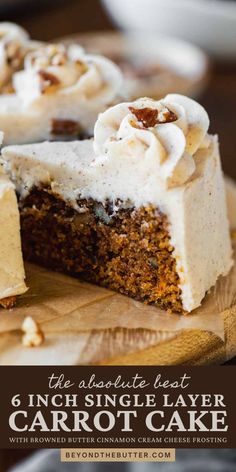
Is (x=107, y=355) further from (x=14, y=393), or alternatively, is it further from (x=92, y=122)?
(x=92, y=122)

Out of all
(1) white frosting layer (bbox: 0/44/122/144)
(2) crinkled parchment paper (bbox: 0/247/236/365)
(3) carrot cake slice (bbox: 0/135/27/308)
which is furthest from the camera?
(1) white frosting layer (bbox: 0/44/122/144)

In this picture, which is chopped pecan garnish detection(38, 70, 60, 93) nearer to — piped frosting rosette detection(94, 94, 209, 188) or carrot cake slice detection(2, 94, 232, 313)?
carrot cake slice detection(2, 94, 232, 313)

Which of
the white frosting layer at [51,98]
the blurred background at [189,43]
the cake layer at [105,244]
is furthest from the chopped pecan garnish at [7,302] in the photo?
the blurred background at [189,43]

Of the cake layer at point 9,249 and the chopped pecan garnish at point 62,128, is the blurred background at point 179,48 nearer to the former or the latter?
the chopped pecan garnish at point 62,128

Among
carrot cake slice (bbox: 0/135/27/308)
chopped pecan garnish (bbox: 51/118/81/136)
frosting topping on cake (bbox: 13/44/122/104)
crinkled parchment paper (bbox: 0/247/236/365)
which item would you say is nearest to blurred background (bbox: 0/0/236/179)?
frosting topping on cake (bbox: 13/44/122/104)

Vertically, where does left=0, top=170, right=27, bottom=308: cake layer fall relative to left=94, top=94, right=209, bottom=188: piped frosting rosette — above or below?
below
